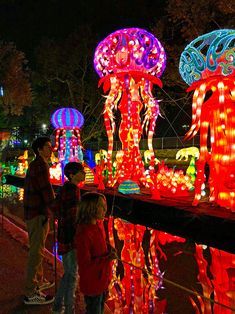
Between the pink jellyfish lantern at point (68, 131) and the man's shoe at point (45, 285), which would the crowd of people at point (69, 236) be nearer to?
the man's shoe at point (45, 285)

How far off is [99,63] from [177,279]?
960cm

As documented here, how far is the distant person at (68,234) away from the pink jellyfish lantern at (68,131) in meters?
14.6

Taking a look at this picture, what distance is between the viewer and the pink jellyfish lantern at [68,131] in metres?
18.3

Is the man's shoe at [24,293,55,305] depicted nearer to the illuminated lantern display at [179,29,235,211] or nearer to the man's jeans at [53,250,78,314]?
the man's jeans at [53,250,78,314]

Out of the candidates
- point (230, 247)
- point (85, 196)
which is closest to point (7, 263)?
point (85, 196)

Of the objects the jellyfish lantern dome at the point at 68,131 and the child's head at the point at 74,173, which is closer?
the child's head at the point at 74,173

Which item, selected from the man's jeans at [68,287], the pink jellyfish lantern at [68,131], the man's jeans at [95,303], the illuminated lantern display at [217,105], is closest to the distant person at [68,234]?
the man's jeans at [68,287]

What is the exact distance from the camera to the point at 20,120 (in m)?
34.8

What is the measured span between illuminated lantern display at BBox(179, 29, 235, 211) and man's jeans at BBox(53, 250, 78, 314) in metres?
6.31

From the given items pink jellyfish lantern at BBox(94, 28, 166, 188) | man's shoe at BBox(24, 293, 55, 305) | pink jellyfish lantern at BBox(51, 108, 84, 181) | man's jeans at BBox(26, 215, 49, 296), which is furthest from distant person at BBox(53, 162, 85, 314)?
pink jellyfish lantern at BBox(51, 108, 84, 181)

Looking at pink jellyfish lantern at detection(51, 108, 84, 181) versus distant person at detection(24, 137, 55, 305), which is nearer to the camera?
distant person at detection(24, 137, 55, 305)

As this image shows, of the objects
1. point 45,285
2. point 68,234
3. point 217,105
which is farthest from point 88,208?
point 217,105

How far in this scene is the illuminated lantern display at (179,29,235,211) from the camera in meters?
9.45

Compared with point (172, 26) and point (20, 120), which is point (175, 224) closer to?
point (172, 26)
